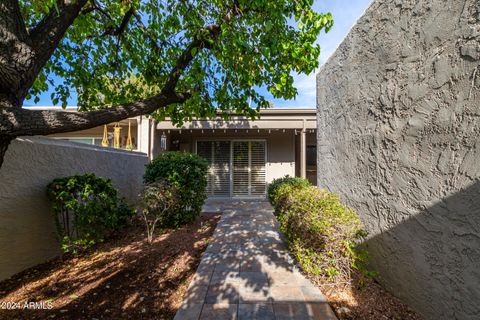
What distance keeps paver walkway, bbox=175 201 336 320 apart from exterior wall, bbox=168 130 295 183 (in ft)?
17.4

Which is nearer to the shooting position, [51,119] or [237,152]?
[51,119]

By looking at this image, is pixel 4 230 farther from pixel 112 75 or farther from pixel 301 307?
pixel 301 307

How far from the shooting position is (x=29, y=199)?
3.24 m

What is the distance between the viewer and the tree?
2.32 meters

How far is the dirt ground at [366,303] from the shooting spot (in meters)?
2.18

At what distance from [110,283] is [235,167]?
23.5 feet

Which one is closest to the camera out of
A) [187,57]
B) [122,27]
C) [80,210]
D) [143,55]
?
[80,210]

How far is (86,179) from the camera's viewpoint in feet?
12.5

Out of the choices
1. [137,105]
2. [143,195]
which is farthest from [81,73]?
[143,195]

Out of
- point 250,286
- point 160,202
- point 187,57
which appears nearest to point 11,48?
point 187,57

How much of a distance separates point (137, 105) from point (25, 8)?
120 inches

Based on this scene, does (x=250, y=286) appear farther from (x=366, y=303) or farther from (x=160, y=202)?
(x=160, y=202)

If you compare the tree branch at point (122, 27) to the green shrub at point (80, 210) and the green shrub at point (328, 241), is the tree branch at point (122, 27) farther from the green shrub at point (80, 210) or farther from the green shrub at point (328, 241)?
the green shrub at point (328, 241)

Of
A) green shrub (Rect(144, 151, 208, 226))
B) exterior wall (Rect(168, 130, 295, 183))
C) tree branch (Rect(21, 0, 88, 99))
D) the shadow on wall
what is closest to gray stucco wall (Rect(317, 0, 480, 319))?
the shadow on wall
